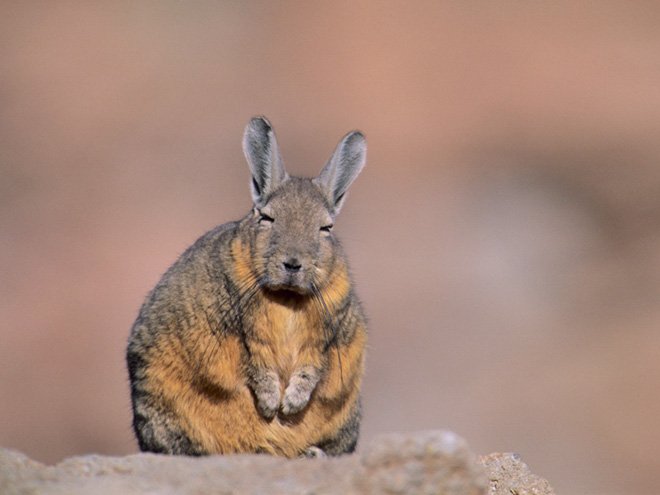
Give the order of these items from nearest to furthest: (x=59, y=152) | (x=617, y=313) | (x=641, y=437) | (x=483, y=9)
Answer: (x=641, y=437) → (x=617, y=313) → (x=59, y=152) → (x=483, y=9)

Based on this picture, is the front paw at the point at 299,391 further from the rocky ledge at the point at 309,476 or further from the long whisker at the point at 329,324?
the rocky ledge at the point at 309,476

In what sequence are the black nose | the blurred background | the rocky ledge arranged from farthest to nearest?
the blurred background < the black nose < the rocky ledge

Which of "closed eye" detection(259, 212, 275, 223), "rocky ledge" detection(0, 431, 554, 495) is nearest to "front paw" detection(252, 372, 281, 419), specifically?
"closed eye" detection(259, 212, 275, 223)

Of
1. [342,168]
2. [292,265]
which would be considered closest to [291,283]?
[292,265]

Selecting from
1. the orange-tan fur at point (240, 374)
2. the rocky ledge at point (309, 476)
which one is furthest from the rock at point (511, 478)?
the rocky ledge at point (309, 476)

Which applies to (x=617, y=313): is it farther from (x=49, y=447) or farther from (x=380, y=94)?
(x=49, y=447)

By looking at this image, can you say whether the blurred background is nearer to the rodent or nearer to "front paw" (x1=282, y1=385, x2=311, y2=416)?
the rodent

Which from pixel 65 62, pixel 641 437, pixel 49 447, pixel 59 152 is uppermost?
pixel 65 62

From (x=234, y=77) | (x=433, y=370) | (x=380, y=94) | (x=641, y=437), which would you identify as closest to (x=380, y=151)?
(x=380, y=94)
